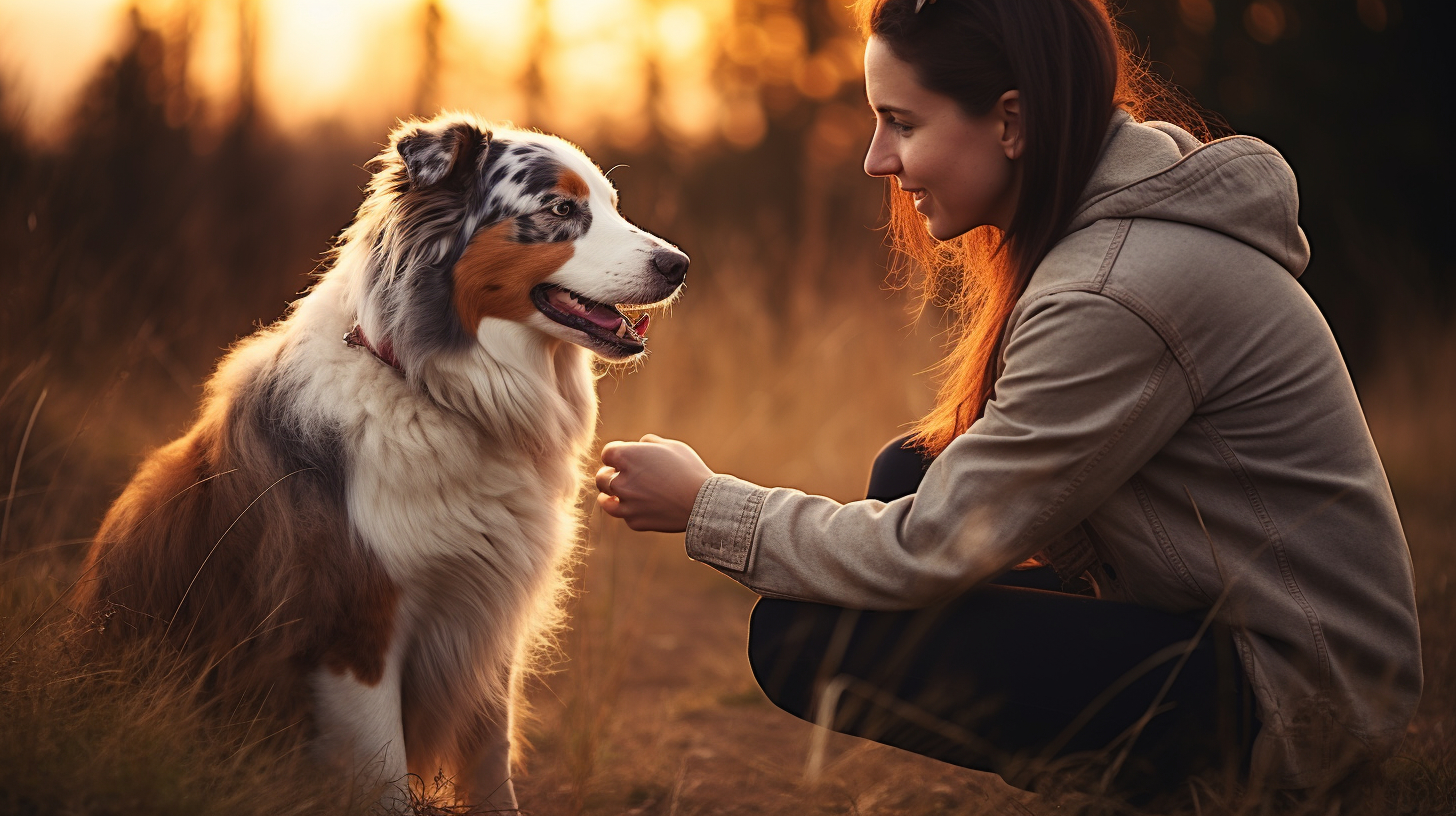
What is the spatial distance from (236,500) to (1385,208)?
8.23 meters

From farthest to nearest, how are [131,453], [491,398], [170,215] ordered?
[170,215] < [131,453] < [491,398]

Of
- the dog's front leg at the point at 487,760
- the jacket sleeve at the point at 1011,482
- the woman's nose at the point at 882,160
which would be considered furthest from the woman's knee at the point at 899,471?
the dog's front leg at the point at 487,760

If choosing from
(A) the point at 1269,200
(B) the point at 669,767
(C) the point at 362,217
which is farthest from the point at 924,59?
(B) the point at 669,767

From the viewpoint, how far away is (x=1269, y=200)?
1.81 metres

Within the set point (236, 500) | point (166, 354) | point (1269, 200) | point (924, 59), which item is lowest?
point (166, 354)

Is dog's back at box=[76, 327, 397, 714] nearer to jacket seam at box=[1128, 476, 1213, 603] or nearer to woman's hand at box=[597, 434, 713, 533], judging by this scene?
woman's hand at box=[597, 434, 713, 533]

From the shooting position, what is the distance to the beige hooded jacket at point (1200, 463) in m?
1.74

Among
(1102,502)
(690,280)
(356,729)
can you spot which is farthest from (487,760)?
(690,280)

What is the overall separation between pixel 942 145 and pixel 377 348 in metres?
1.34

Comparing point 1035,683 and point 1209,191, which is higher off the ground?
point 1209,191

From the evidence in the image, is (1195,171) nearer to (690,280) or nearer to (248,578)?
(248,578)

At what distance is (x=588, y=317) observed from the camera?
2562 millimetres

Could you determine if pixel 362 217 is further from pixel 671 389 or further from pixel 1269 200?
pixel 671 389

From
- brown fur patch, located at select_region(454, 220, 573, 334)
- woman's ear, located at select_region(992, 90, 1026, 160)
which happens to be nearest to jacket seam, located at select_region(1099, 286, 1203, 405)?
woman's ear, located at select_region(992, 90, 1026, 160)
